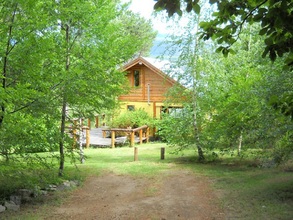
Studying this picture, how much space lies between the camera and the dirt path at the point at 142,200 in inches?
265

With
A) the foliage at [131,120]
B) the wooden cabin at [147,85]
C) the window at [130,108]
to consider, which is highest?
the wooden cabin at [147,85]

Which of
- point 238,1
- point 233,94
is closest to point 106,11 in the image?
point 233,94

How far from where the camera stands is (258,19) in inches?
125

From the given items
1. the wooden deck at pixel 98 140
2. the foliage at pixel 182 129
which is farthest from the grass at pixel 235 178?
the wooden deck at pixel 98 140

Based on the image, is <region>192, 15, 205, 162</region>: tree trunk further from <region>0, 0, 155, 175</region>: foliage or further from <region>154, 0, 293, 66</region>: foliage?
<region>154, 0, 293, 66</region>: foliage

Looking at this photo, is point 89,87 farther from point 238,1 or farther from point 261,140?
point 238,1

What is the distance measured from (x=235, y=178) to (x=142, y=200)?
3628 millimetres

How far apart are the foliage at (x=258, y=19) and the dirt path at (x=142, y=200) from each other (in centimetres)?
404

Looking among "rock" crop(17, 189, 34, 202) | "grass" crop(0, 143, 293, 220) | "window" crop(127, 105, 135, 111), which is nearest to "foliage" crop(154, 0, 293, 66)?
"grass" crop(0, 143, 293, 220)

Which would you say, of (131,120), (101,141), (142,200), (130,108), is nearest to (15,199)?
(142,200)

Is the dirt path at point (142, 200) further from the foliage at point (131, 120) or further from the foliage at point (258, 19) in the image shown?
the foliage at point (131, 120)

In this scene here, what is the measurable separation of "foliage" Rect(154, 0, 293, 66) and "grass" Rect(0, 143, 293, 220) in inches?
157

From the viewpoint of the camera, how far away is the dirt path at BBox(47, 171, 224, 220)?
6.73 metres

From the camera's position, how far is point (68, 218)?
6.57 metres
